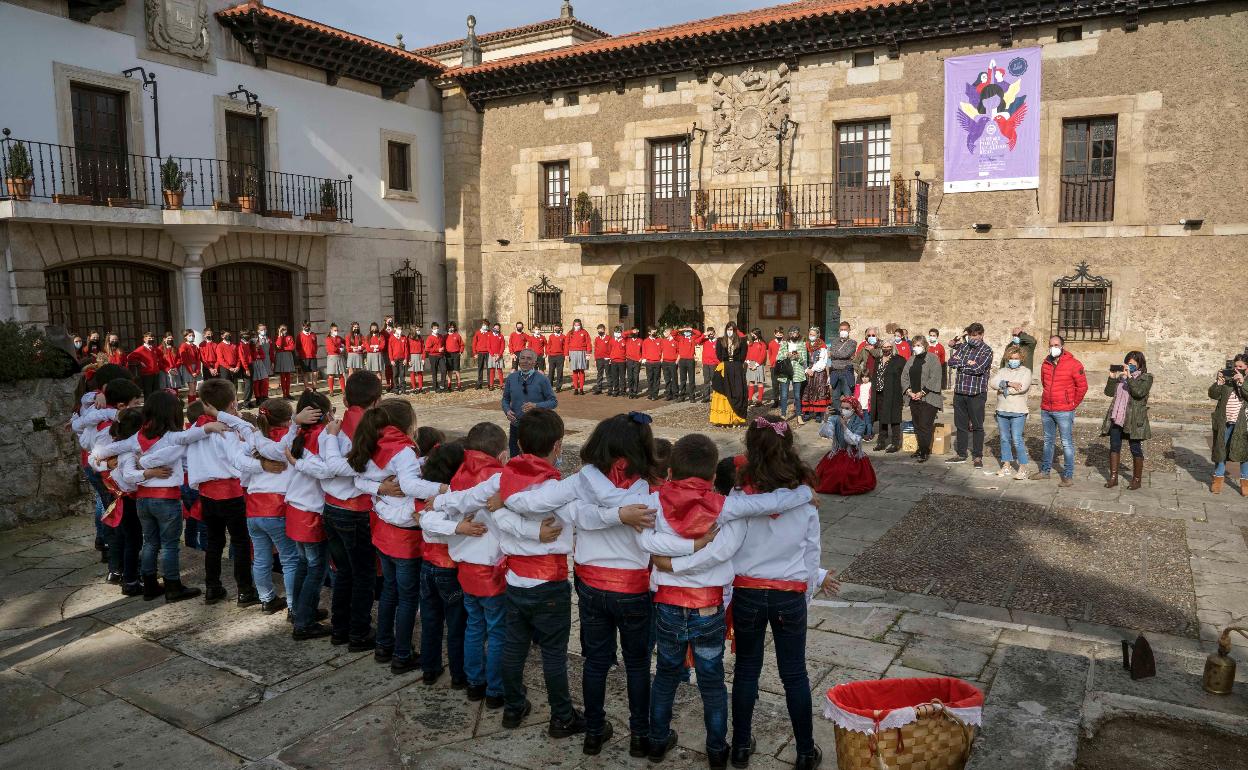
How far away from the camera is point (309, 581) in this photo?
5.58 m

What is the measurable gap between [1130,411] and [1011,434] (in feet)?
4.24

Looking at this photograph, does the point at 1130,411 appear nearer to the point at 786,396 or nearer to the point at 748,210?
the point at 786,396

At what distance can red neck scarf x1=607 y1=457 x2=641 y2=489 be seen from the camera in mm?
3906

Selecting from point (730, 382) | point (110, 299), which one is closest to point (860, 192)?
point (730, 382)

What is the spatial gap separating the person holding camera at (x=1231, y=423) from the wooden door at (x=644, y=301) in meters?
15.7

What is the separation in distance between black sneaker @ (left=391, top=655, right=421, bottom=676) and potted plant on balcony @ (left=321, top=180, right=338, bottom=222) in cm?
1591

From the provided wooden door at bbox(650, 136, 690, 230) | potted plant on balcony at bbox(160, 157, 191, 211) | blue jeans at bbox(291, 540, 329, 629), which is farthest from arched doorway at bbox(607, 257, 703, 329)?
blue jeans at bbox(291, 540, 329, 629)

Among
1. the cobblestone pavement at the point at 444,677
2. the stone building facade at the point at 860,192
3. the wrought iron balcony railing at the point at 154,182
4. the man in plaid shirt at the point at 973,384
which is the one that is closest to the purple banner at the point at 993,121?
the stone building facade at the point at 860,192

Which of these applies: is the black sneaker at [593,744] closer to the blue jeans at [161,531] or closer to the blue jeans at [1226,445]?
the blue jeans at [161,531]

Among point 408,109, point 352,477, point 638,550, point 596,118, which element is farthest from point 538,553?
point 408,109

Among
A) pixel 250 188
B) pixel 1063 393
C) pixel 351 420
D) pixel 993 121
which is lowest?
pixel 1063 393

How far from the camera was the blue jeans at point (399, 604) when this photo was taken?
4914 mm

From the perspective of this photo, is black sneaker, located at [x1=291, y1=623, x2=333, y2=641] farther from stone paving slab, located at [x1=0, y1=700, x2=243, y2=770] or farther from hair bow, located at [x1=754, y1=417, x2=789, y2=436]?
hair bow, located at [x1=754, y1=417, x2=789, y2=436]

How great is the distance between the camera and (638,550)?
12.7 ft
